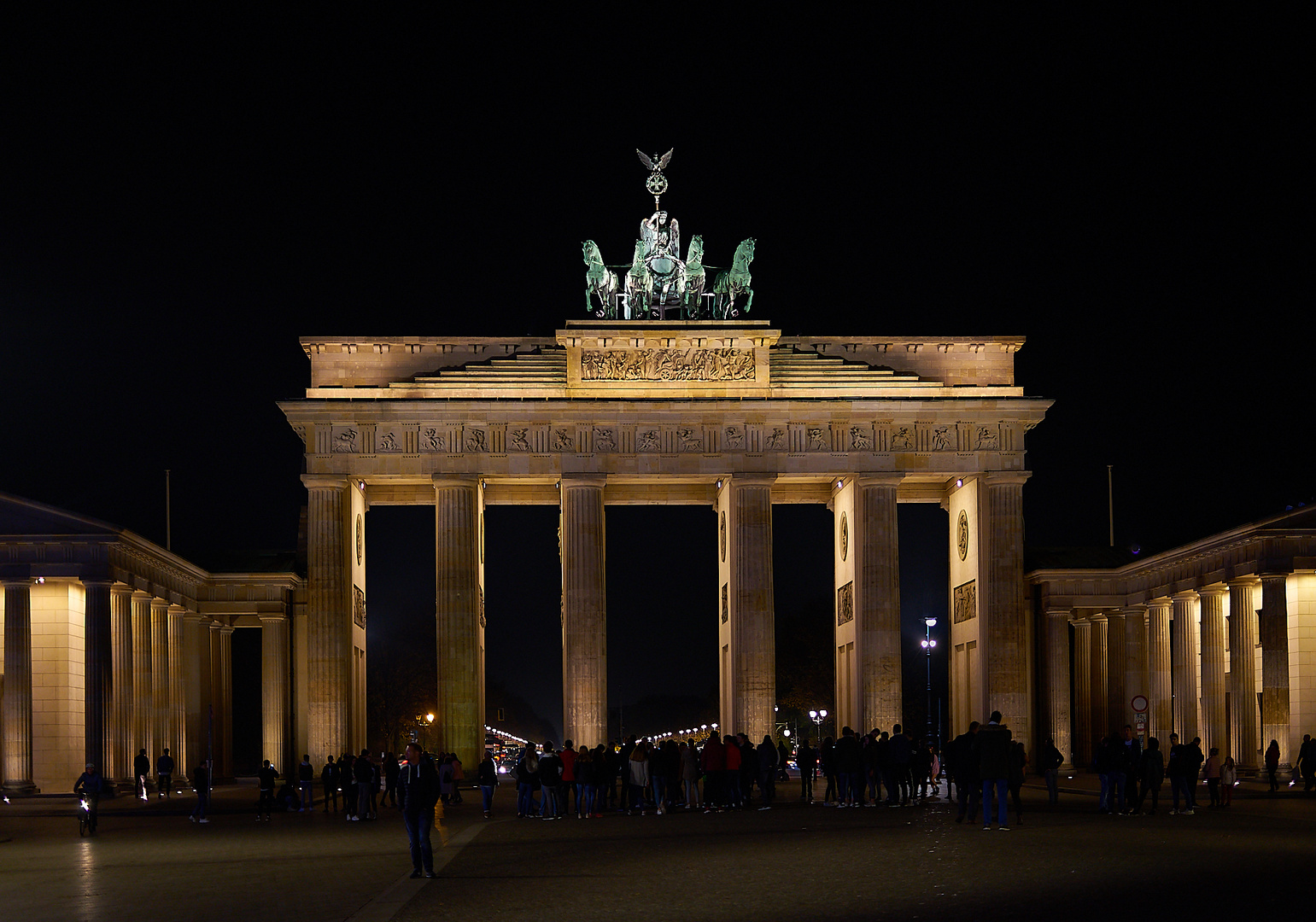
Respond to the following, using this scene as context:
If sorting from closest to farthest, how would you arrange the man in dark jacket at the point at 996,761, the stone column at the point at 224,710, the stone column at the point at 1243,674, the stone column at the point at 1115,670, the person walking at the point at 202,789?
the man in dark jacket at the point at 996,761, the person walking at the point at 202,789, the stone column at the point at 1243,674, the stone column at the point at 1115,670, the stone column at the point at 224,710

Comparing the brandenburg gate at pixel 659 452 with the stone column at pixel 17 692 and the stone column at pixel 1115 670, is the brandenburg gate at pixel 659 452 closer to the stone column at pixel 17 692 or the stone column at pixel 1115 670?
the stone column at pixel 1115 670

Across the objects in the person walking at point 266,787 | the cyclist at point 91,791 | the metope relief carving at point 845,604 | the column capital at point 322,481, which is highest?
the column capital at point 322,481

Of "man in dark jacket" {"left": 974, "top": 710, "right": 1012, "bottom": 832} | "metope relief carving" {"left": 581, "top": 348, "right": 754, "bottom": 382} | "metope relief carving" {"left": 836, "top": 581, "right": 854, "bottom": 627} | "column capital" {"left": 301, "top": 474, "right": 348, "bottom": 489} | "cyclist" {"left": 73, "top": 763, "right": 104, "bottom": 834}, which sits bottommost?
"cyclist" {"left": 73, "top": 763, "right": 104, "bottom": 834}

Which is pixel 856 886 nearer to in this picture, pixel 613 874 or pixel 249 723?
pixel 613 874

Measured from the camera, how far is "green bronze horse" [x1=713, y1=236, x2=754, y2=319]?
2404 inches

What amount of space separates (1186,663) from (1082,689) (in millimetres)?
7031

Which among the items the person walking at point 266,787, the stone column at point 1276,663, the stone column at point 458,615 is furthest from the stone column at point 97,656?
the stone column at point 1276,663

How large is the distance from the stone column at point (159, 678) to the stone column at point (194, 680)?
3632mm

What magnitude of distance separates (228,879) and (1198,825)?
17.0 meters

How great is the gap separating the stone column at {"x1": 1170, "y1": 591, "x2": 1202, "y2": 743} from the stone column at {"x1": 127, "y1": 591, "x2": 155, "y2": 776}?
112 feet

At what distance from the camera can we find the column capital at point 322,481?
58812 mm

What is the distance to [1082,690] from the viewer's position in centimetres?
6494

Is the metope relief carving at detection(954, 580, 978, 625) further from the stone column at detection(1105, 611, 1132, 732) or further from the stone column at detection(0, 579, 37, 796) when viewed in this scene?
the stone column at detection(0, 579, 37, 796)

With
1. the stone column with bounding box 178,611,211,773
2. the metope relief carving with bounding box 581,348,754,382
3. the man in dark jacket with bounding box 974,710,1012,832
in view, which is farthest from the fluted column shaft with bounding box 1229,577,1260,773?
the stone column with bounding box 178,611,211,773
